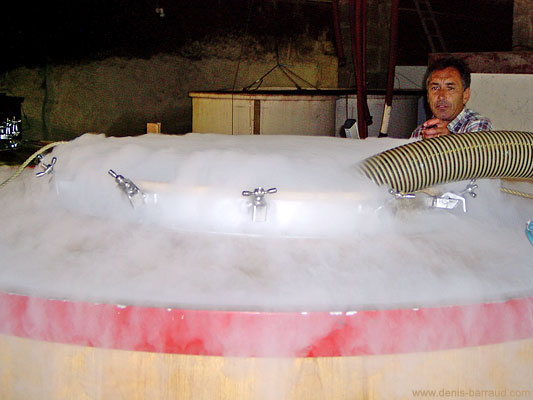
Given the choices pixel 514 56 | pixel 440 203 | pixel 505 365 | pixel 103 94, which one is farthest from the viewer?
pixel 103 94

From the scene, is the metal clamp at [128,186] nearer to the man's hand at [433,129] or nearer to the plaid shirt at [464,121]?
the man's hand at [433,129]

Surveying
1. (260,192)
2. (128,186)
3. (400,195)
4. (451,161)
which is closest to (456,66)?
(451,161)

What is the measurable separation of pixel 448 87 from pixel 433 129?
826 millimetres

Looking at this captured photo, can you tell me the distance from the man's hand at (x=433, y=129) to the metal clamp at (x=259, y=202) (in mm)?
1388

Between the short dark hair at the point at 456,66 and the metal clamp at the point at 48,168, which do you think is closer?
the metal clamp at the point at 48,168

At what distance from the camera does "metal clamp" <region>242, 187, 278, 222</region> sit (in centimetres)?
187

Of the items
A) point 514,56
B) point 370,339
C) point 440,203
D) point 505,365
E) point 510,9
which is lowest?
point 505,365

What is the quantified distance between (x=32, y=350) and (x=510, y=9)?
12.2 meters

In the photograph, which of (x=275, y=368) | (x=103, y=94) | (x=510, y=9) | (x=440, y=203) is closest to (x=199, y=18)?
(x=103, y=94)

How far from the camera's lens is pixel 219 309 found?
5.05 feet

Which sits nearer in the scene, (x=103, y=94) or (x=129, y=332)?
(x=129, y=332)

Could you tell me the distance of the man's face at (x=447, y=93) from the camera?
3.80 meters

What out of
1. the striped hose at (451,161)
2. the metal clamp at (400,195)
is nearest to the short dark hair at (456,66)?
the striped hose at (451,161)

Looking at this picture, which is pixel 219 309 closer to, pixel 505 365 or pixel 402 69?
pixel 505 365
